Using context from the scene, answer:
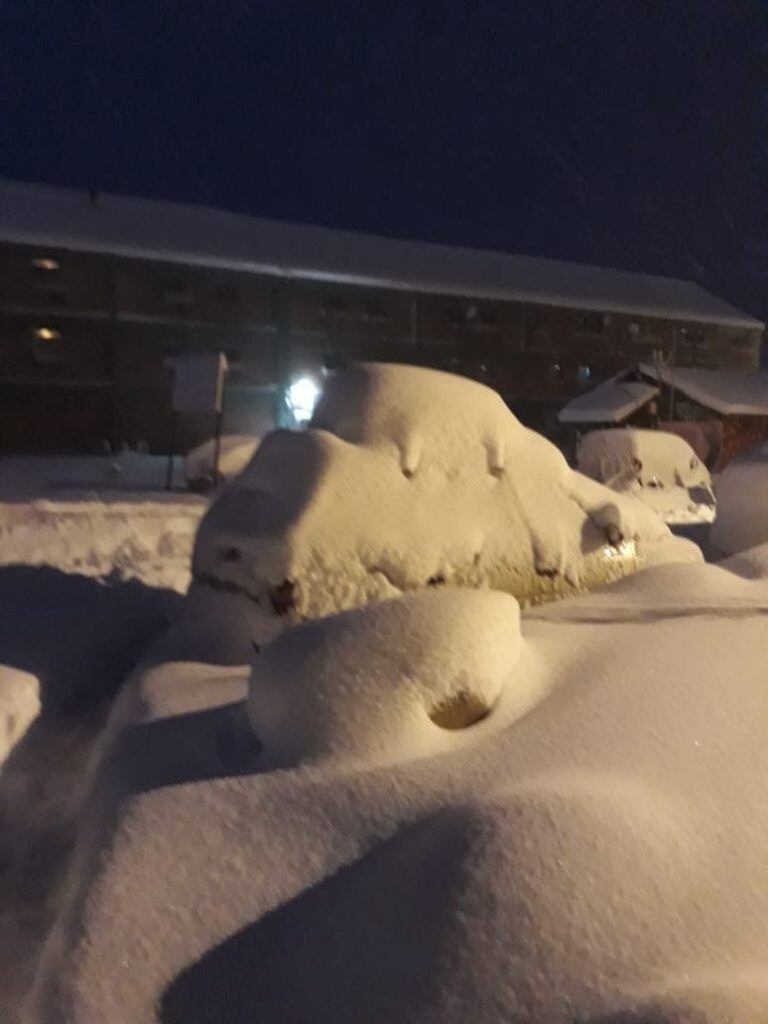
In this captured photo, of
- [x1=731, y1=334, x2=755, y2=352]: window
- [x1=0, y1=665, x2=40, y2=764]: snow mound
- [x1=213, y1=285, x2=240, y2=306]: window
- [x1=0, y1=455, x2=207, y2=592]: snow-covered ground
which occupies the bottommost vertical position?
[x1=0, y1=455, x2=207, y2=592]: snow-covered ground

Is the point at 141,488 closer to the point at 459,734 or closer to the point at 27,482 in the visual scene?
the point at 27,482

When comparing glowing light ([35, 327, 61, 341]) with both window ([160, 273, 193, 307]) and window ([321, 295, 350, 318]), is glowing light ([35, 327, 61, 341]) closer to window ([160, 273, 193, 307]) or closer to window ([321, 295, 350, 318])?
window ([160, 273, 193, 307])

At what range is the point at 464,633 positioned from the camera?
13.5ft

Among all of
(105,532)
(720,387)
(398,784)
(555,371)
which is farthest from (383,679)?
(555,371)

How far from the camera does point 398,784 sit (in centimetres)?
343

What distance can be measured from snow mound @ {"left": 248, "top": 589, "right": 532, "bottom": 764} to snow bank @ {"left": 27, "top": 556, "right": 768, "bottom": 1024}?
0.4 inches

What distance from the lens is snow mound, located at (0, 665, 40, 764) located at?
223 inches

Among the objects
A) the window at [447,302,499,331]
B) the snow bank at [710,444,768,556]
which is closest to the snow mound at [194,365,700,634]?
the snow bank at [710,444,768,556]

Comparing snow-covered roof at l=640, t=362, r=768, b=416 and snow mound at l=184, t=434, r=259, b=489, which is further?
snow-covered roof at l=640, t=362, r=768, b=416

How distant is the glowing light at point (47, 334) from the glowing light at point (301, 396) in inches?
273

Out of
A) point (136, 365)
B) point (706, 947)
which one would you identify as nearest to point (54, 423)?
point (136, 365)

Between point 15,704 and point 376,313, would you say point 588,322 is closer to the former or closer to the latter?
point 376,313

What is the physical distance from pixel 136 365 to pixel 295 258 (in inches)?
267

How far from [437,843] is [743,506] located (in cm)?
891
